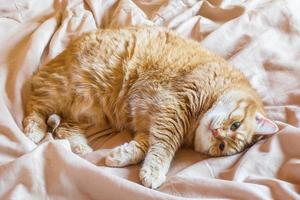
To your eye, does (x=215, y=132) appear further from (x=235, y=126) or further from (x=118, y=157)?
(x=118, y=157)

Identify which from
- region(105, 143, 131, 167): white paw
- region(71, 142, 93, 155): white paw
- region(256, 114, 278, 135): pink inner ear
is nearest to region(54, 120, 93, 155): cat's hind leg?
region(71, 142, 93, 155): white paw

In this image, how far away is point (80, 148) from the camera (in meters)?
1.60

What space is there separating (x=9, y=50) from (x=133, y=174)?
917mm

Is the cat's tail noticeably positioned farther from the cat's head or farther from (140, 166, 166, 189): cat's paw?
the cat's head

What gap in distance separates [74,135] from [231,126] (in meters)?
0.63

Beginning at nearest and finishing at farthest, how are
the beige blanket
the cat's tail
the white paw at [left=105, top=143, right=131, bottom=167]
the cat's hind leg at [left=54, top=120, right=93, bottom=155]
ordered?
1. the beige blanket
2. the white paw at [left=105, top=143, right=131, bottom=167]
3. the cat's hind leg at [left=54, top=120, right=93, bottom=155]
4. the cat's tail

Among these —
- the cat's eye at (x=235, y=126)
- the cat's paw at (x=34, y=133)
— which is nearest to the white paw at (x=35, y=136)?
the cat's paw at (x=34, y=133)

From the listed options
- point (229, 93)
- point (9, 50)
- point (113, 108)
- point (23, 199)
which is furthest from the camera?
point (9, 50)

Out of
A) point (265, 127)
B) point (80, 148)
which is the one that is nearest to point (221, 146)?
point (265, 127)

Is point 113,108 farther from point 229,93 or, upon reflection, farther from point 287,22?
point 287,22

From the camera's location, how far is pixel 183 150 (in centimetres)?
167

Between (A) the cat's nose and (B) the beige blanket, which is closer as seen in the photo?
(B) the beige blanket

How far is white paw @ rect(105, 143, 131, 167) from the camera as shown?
4.94 feet

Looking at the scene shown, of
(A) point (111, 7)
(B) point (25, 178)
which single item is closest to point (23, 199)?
(B) point (25, 178)
